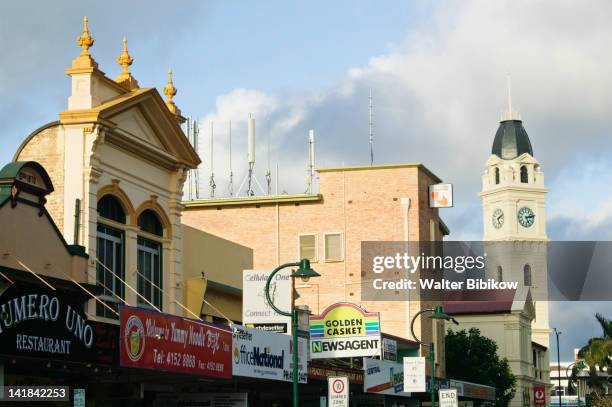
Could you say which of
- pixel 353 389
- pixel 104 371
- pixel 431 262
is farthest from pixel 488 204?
pixel 104 371

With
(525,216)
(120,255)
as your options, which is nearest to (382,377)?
(120,255)

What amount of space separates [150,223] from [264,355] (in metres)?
6.92

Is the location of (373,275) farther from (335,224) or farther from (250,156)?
(250,156)

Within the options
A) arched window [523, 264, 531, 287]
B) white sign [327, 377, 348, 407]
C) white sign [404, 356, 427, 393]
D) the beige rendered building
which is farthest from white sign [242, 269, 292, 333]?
arched window [523, 264, 531, 287]

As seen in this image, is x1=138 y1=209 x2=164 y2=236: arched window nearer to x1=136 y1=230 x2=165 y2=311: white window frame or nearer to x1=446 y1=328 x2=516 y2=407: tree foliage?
x1=136 y1=230 x2=165 y2=311: white window frame

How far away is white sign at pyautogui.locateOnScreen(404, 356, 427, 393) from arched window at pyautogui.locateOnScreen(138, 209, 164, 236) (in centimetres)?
942

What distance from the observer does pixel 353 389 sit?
46156 millimetres

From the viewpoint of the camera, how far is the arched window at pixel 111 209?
3529 centimetres

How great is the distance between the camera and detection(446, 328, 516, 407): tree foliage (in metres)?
87.1

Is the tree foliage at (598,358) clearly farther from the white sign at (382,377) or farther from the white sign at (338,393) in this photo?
A: the white sign at (338,393)

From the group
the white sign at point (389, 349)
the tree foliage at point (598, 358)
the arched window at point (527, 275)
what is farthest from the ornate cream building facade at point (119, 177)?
the arched window at point (527, 275)

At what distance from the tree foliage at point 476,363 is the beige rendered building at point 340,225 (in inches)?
755

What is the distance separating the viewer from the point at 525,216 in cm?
17925

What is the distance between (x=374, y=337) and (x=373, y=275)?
82.2ft
